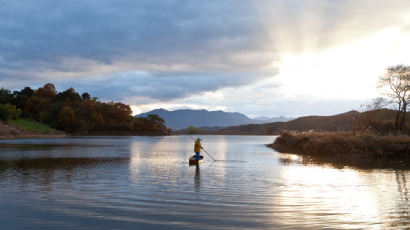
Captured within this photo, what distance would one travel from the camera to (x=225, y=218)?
9.69m

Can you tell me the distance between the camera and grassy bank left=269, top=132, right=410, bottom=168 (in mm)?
29047

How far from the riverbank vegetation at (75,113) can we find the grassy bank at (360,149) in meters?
95.5

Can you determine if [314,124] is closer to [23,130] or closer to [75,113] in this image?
[75,113]

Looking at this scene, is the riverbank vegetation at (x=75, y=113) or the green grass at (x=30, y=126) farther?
the riverbank vegetation at (x=75, y=113)

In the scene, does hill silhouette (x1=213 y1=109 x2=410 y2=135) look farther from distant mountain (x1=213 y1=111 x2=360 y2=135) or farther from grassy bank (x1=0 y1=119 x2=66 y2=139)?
grassy bank (x1=0 y1=119 x2=66 y2=139)

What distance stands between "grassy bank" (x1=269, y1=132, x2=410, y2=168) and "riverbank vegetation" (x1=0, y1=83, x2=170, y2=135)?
95.5 metres

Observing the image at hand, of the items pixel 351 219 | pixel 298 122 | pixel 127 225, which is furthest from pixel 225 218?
pixel 298 122

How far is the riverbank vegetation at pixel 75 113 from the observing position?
12794 cm

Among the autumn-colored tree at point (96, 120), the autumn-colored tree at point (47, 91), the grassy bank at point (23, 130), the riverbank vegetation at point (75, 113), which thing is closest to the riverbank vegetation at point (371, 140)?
the grassy bank at point (23, 130)

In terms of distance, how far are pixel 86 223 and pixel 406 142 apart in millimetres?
31102

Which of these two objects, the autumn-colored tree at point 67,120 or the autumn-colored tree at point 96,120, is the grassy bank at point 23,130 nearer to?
the autumn-colored tree at point 67,120

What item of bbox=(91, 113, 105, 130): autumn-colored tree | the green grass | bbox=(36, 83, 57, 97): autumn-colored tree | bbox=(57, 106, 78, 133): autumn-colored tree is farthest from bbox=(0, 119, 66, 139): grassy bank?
bbox=(36, 83, 57, 97): autumn-colored tree

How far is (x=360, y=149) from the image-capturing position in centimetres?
3278

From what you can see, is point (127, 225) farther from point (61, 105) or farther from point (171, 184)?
point (61, 105)
